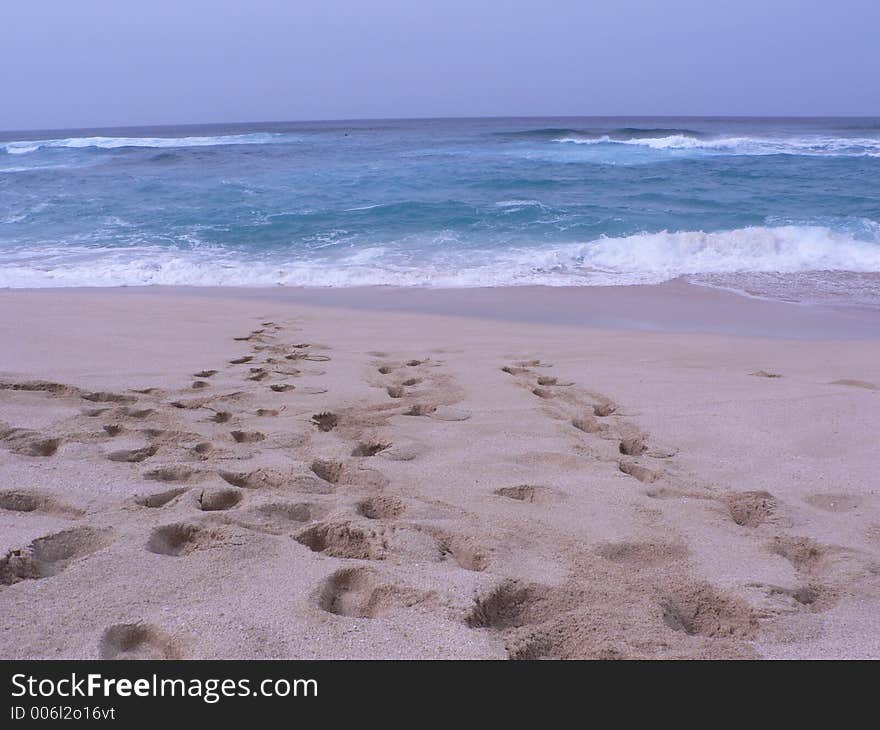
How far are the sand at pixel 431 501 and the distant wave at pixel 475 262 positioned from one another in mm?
3576

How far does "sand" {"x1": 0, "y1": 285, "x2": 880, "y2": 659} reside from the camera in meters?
1.74

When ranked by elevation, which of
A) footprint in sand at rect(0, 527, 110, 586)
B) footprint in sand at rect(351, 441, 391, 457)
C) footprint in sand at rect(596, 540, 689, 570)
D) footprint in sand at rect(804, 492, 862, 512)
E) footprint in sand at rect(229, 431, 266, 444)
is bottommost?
footprint in sand at rect(804, 492, 862, 512)

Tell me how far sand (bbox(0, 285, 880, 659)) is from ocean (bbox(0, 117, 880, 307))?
3869 mm

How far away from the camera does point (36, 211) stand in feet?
45.9

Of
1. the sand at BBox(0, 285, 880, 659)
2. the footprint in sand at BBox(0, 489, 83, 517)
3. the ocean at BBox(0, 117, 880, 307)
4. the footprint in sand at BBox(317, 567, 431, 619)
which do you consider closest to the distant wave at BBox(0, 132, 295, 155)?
the ocean at BBox(0, 117, 880, 307)

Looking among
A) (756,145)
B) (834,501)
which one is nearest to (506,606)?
(834,501)

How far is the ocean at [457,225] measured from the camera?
8742 millimetres

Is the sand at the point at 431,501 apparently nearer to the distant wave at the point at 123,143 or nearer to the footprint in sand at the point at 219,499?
the footprint in sand at the point at 219,499

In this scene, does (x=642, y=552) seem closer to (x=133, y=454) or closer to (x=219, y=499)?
(x=219, y=499)

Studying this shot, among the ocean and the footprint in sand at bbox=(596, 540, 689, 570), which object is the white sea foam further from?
the footprint in sand at bbox=(596, 540, 689, 570)

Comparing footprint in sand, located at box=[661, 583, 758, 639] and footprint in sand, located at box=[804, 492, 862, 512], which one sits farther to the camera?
footprint in sand, located at box=[804, 492, 862, 512]

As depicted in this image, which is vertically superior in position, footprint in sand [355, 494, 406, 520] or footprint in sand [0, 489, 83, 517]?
footprint in sand [0, 489, 83, 517]

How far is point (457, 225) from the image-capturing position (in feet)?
39.6
